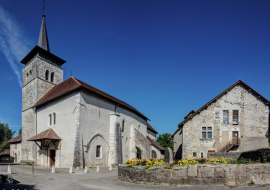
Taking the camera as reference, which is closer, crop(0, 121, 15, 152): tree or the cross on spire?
the cross on spire

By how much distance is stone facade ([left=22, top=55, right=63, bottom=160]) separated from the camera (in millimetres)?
25484

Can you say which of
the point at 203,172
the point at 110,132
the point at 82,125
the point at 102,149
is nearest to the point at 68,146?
the point at 82,125

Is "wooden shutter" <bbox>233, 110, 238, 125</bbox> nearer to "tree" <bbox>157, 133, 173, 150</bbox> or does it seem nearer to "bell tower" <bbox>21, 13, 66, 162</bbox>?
"bell tower" <bbox>21, 13, 66, 162</bbox>

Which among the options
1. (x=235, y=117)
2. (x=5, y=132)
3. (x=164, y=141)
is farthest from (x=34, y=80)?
(x=164, y=141)

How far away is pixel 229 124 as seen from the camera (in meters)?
22.2

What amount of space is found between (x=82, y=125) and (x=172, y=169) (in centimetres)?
1235

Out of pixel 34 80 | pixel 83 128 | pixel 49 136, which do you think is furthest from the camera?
pixel 34 80

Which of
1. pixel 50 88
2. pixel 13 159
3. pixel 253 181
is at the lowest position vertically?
pixel 13 159

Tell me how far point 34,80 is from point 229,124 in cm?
2518

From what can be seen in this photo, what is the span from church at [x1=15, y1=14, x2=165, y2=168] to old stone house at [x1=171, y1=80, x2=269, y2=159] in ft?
28.8

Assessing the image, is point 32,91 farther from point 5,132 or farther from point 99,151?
point 5,132

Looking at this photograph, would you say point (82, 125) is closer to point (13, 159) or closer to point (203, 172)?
point (203, 172)

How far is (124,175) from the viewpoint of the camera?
1188cm

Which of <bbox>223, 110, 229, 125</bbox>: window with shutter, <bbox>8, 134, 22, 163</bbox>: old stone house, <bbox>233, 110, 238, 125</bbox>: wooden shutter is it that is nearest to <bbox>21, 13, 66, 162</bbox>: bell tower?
<bbox>8, 134, 22, 163</bbox>: old stone house
